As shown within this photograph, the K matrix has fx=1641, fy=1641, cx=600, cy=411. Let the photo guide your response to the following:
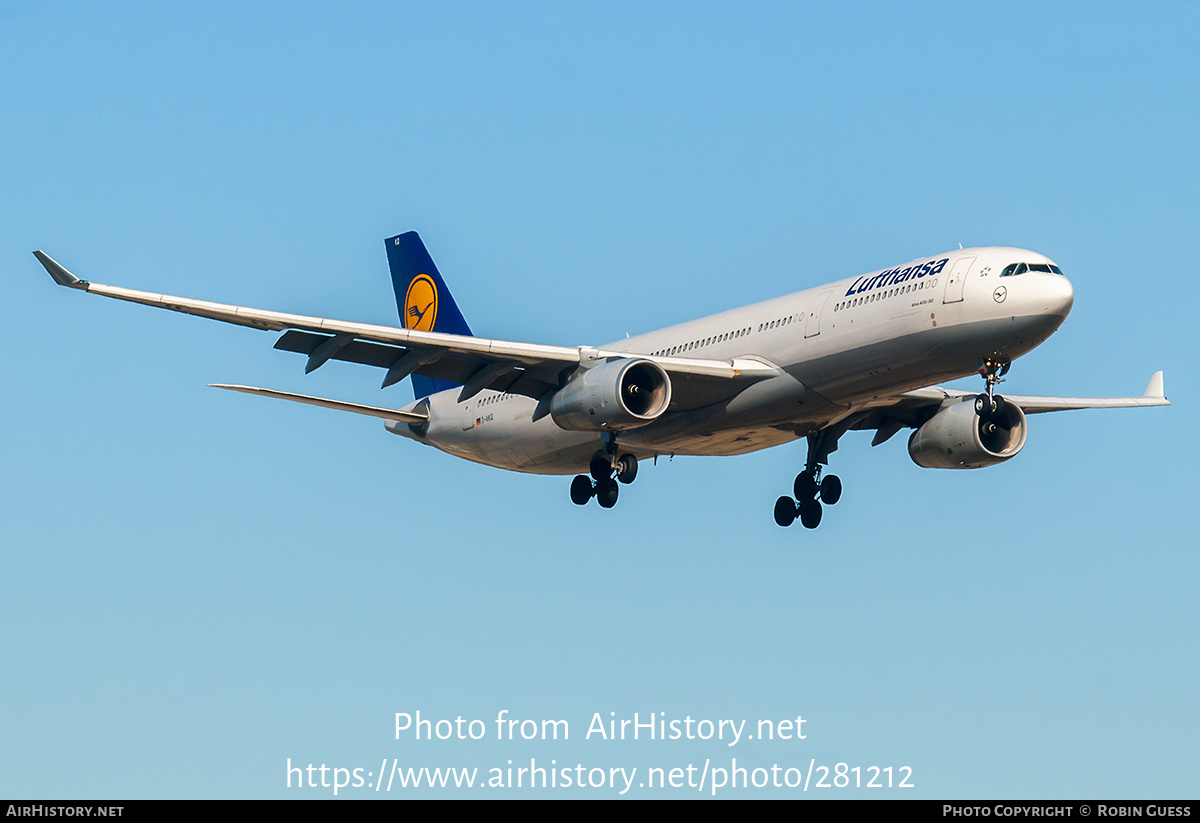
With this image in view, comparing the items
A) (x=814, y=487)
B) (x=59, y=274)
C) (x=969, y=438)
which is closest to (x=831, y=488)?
(x=814, y=487)

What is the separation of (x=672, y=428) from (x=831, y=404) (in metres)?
3.92

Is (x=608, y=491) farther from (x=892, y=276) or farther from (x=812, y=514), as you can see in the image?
(x=892, y=276)

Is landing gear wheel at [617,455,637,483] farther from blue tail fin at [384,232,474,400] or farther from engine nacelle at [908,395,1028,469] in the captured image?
blue tail fin at [384,232,474,400]

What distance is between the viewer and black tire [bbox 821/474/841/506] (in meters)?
40.5

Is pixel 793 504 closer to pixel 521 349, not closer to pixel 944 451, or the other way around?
pixel 944 451

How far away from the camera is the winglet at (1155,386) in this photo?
43.5 metres

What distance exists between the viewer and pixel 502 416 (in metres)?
40.4

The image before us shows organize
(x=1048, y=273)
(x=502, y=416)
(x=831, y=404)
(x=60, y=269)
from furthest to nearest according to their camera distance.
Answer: (x=502, y=416), (x=831, y=404), (x=1048, y=273), (x=60, y=269)

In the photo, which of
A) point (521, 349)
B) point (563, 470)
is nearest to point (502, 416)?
point (563, 470)

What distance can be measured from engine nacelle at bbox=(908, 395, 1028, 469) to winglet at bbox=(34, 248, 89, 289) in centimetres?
1919

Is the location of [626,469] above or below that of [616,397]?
above

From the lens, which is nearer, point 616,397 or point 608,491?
point 616,397

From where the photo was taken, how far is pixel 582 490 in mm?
38906

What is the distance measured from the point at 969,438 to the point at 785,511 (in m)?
5.39
